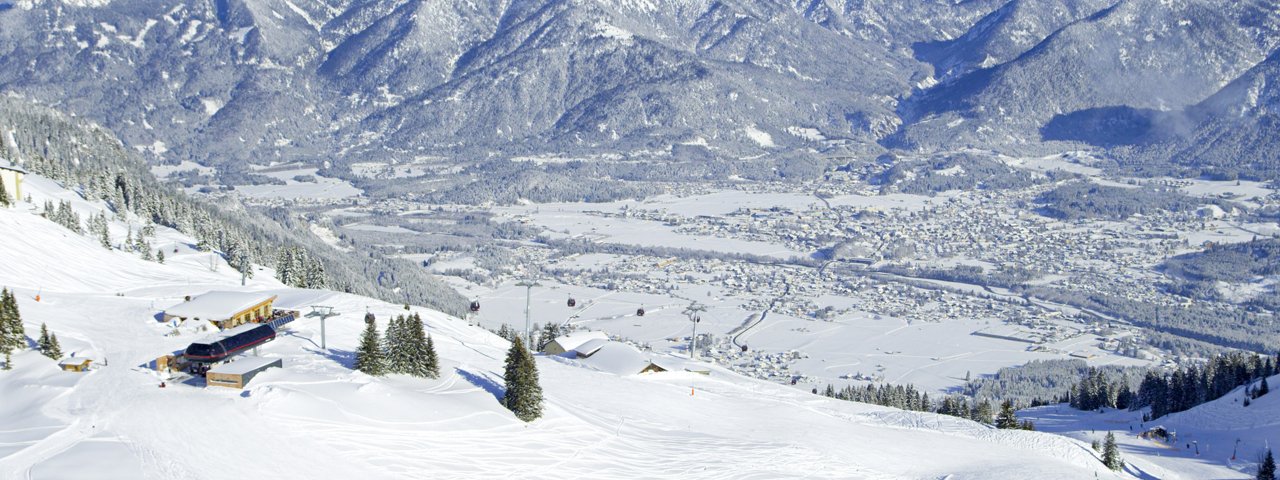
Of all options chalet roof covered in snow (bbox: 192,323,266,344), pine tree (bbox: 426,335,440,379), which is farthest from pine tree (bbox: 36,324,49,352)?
pine tree (bbox: 426,335,440,379)

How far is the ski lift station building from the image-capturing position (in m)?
53.2

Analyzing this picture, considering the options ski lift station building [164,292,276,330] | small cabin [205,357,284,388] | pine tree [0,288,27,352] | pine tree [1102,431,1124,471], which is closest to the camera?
small cabin [205,357,284,388]

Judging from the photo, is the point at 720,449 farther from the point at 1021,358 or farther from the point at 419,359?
the point at 1021,358

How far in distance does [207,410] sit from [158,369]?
19.2ft

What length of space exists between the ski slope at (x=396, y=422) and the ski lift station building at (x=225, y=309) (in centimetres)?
155

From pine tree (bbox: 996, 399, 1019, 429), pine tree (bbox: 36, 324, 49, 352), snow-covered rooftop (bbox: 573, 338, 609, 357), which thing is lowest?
pine tree (bbox: 996, 399, 1019, 429)

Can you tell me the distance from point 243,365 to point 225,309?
12.5 meters

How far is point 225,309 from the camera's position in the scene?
54094mm

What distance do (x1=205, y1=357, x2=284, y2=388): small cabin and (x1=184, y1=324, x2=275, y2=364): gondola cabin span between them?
71 cm

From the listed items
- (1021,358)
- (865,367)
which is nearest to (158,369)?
(865,367)

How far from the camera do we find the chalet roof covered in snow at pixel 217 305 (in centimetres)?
5328

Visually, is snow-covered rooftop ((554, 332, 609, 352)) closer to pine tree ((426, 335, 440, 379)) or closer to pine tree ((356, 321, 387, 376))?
pine tree ((426, 335, 440, 379))

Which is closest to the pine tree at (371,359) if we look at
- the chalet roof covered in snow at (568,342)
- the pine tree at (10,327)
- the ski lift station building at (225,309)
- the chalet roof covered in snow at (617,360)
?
the ski lift station building at (225,309)

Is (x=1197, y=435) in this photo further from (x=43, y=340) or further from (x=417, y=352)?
(x=43, y=340)
